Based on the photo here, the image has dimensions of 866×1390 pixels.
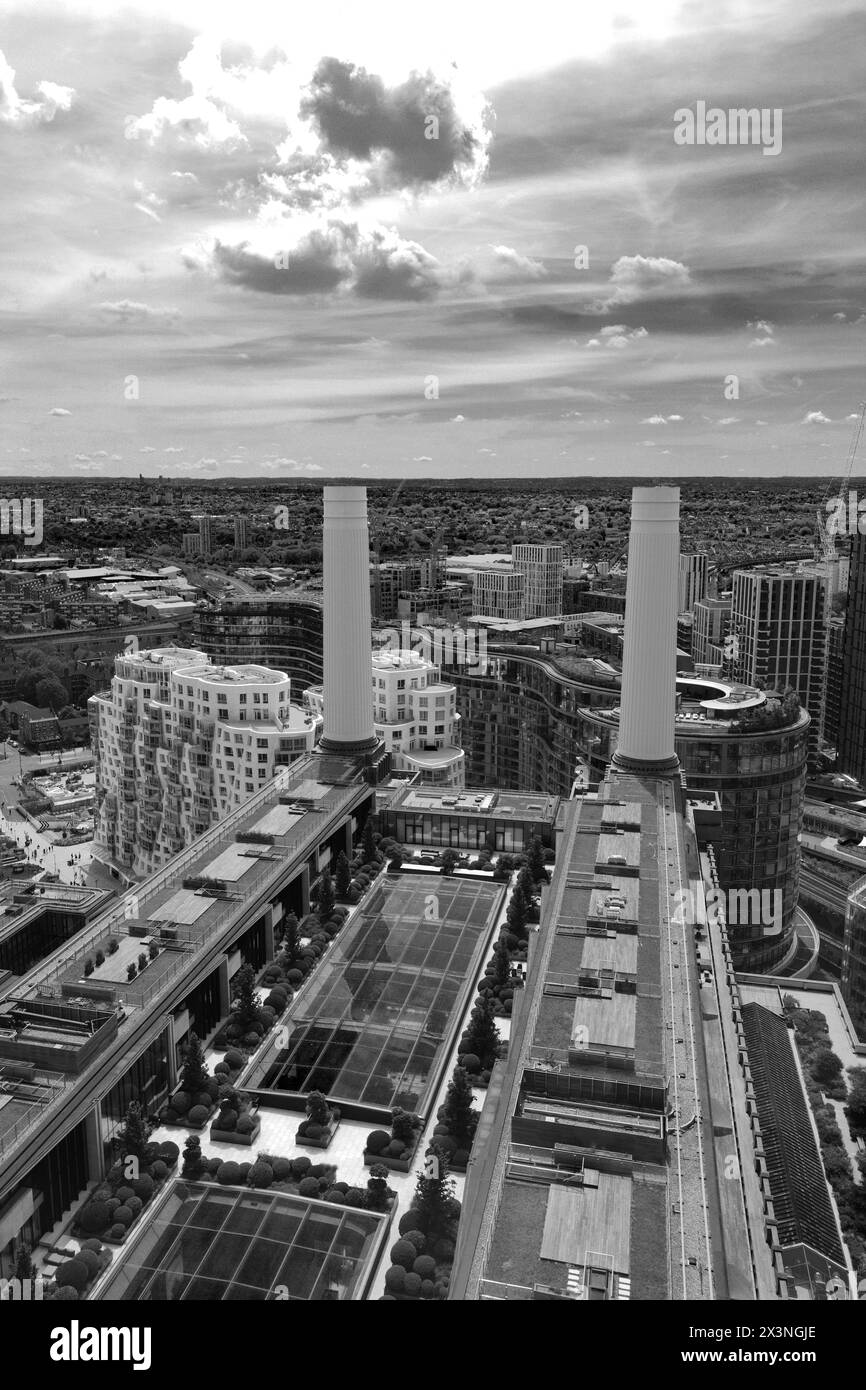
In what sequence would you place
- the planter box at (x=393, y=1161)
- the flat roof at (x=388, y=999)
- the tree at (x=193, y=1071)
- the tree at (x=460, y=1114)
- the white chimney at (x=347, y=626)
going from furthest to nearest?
the white chimney at (x=347, y=626)
the flat roof at (x=388, y=999)
the tree at (x=193, y=1071)
the tree at (x=460, y=1114)
the planter box at (x=393, y=1161)

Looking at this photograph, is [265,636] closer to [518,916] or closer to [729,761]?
[729,761]

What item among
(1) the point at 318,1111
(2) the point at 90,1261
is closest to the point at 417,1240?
(1) the point at 318,1111

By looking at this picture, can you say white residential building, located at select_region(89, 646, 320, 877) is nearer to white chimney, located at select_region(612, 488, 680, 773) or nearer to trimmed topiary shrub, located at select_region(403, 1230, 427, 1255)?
white chimney, located at select_region(612, 488, 680, 773)

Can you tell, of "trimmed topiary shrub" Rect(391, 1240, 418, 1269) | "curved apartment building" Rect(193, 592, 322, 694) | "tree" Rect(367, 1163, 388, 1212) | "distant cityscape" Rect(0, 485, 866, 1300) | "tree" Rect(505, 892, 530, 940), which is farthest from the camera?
"curved apartment building" Rect(193, 592, 322, 694)

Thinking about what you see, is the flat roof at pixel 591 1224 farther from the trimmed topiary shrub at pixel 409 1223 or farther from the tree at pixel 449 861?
the tree at pixel 449 861

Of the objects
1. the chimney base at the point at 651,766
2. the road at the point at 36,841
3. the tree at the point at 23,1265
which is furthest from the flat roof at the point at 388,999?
the road at the point at 36,841

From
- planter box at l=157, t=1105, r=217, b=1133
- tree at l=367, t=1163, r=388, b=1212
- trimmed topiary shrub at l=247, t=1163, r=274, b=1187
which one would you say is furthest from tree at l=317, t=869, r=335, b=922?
tree at l=367, t=1163, r=388, b=1212
